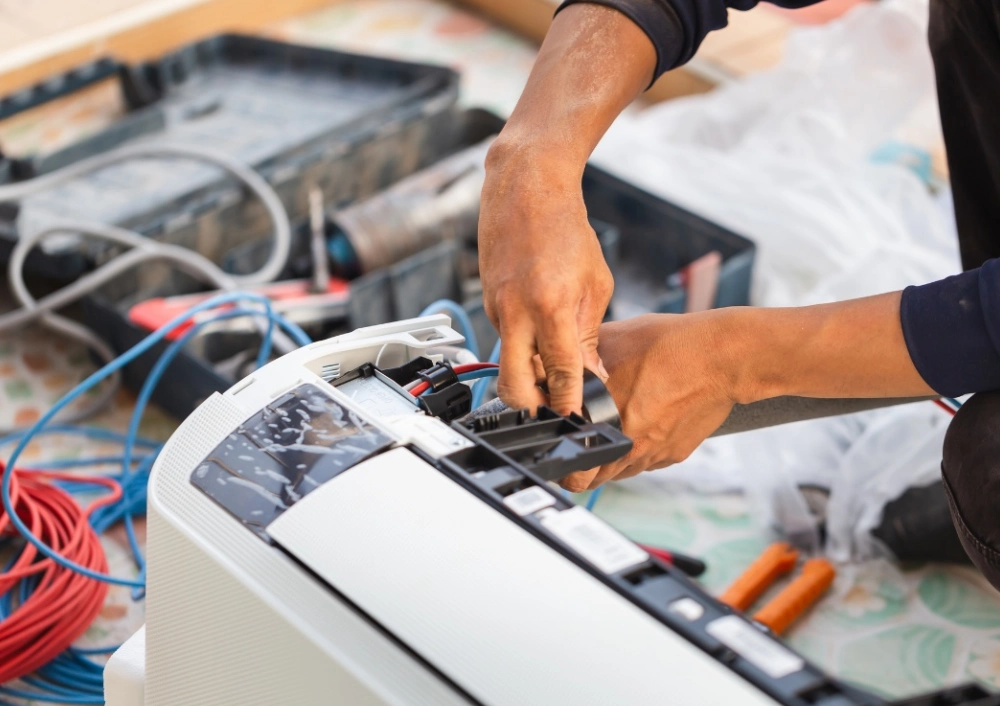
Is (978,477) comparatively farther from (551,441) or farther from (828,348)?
(551,441)

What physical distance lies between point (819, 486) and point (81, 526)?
0.76 metres

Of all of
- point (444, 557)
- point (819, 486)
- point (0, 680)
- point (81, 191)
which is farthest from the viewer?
point (81, 191)

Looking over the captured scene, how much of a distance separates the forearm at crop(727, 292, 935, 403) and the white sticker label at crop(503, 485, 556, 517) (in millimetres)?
225

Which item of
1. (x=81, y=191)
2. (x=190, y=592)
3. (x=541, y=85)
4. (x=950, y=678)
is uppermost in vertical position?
(x=541, y=85)

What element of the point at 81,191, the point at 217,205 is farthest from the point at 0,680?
the point at 81,191

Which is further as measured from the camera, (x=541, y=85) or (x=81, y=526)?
(x=81, y=526)

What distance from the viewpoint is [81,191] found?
153 centimetres

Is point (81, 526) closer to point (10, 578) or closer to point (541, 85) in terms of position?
point (10, 578)

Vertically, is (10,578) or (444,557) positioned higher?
(444,557)

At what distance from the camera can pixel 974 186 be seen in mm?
933

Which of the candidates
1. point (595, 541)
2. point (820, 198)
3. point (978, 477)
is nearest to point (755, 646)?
point (595, 541)

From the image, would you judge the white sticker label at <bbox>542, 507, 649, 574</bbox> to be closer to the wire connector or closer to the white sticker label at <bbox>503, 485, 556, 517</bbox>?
the white sticker label at <bbox>503, 485, 556, 517</bbox>

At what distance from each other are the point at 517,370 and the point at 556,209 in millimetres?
121

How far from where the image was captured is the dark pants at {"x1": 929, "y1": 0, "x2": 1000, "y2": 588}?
74 centimetres
